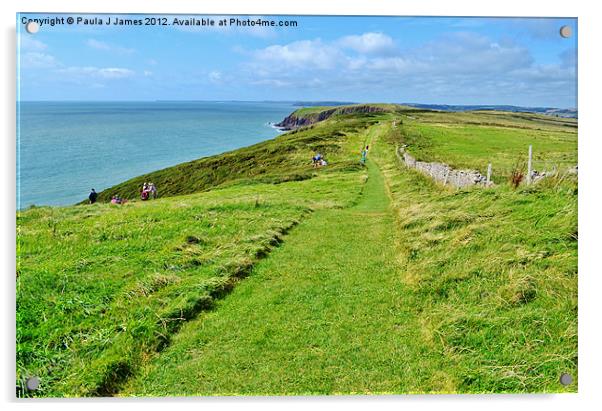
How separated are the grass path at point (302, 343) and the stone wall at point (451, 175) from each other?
5.84m

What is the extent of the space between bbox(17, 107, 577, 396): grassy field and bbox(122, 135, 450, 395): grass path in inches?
0.7

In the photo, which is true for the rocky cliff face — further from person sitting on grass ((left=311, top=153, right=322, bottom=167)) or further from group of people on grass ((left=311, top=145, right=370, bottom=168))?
person sitting on grass ((left=311, top=153, right=322, bottom=167))

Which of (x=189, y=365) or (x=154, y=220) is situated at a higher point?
(x=154, y=220)

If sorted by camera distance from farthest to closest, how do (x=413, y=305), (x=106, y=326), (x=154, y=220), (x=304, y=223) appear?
(x=304, y=223) < (x=154, y=220) < (x=413, y=305) < (x=106, y=326)

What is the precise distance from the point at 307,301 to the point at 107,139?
17.1ft

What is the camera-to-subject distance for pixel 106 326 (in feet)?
19.3

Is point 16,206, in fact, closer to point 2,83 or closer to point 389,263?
point 2,83

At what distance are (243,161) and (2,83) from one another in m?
26.6

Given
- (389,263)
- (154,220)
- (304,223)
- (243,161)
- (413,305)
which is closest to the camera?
(413,305)

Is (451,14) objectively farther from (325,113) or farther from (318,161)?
(318,161)

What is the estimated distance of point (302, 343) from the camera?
18.9ft

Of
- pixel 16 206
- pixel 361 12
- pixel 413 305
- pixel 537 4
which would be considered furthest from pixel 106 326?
pixel 537 4

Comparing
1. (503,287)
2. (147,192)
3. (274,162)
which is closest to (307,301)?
(503,287)

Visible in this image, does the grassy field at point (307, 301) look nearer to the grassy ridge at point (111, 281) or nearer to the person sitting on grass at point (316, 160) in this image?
the grassy ridge at point (111, 281)
